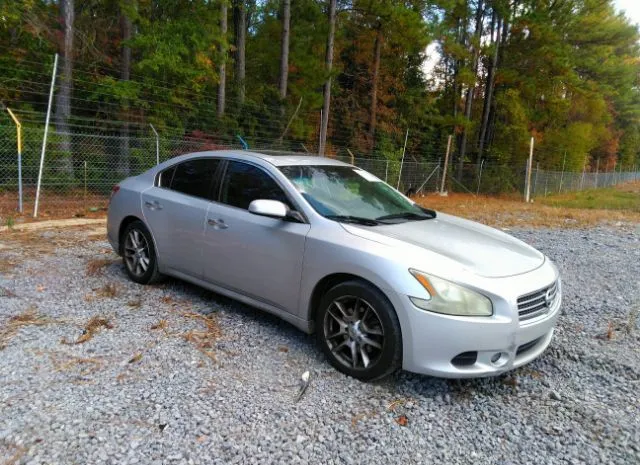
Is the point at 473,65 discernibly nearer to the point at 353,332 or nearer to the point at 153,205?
the point at 153,205

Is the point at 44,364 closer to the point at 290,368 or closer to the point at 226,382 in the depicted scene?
the point at 226,382

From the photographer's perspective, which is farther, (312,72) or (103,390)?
(312,72)

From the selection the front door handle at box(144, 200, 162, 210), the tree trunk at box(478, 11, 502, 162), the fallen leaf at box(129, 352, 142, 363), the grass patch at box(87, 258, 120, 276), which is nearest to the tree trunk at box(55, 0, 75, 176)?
the grass patch at box(87, 258, 120, 276)

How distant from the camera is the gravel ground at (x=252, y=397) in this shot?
93.2 inches

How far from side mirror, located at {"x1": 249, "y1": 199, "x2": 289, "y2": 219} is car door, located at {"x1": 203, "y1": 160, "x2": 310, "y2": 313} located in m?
0.13

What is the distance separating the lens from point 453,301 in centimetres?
274

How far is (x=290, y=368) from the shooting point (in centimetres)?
322

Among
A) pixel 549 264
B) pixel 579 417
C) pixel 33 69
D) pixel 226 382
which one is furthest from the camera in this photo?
pixel 33 69

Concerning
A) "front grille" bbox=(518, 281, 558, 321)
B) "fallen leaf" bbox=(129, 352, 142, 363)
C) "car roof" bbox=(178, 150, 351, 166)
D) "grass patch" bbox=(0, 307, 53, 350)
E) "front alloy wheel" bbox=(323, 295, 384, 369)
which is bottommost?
"grass patch" bbox=(0, 307, 53, 350)

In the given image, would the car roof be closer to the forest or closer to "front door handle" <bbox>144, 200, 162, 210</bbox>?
"front door handle" <bbox>144, 200, 162, 210</bbox>

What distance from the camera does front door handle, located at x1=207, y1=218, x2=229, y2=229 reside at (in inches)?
154

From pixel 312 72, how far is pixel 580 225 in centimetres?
1110

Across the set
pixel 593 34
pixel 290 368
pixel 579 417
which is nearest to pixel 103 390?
pixel 290 368

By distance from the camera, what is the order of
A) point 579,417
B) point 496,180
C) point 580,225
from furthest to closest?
point 496,180 → point 580,225 → point 579,417
